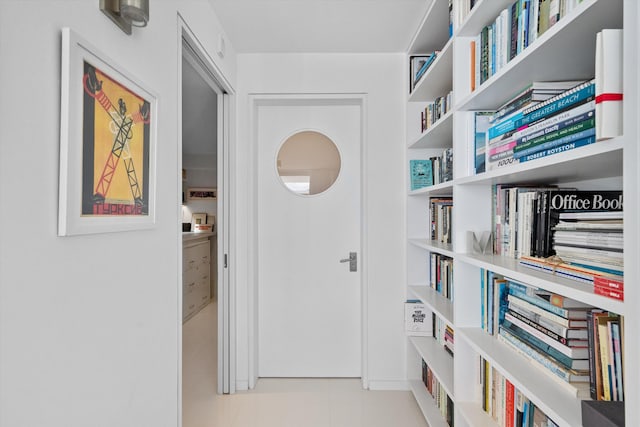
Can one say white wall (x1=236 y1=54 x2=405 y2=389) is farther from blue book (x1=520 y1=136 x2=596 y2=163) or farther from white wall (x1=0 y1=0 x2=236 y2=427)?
blue book (x1=520 y1=136 x2=596 y2=163)

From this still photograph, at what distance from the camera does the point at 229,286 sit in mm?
2580

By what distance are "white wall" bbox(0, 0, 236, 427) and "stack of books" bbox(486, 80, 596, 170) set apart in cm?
128

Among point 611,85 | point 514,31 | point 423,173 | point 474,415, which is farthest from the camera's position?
point 423,173

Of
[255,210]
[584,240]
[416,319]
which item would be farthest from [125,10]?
[416,319]

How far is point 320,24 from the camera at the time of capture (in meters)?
2.23

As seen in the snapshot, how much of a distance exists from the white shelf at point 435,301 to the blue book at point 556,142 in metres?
0.84

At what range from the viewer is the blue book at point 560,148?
35.8 inches

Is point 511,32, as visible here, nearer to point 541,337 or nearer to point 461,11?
point 461,11

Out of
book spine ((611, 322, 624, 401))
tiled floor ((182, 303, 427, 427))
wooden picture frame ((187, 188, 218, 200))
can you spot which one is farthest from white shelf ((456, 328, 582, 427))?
wooden picture frame ((187, 188, 218, 200))

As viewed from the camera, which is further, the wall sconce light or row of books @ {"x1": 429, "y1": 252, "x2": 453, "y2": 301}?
row of books @ {"x1": 429, "y1": 252, "x2": 453, "y2": 301}

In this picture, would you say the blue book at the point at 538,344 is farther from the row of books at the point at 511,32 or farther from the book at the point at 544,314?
the row of books at the point at 511,32

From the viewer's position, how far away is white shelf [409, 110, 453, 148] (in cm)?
185

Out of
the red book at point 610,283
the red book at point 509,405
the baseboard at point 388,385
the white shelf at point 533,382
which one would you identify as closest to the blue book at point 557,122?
the red book at point 610,283

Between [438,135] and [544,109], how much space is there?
109 cm
